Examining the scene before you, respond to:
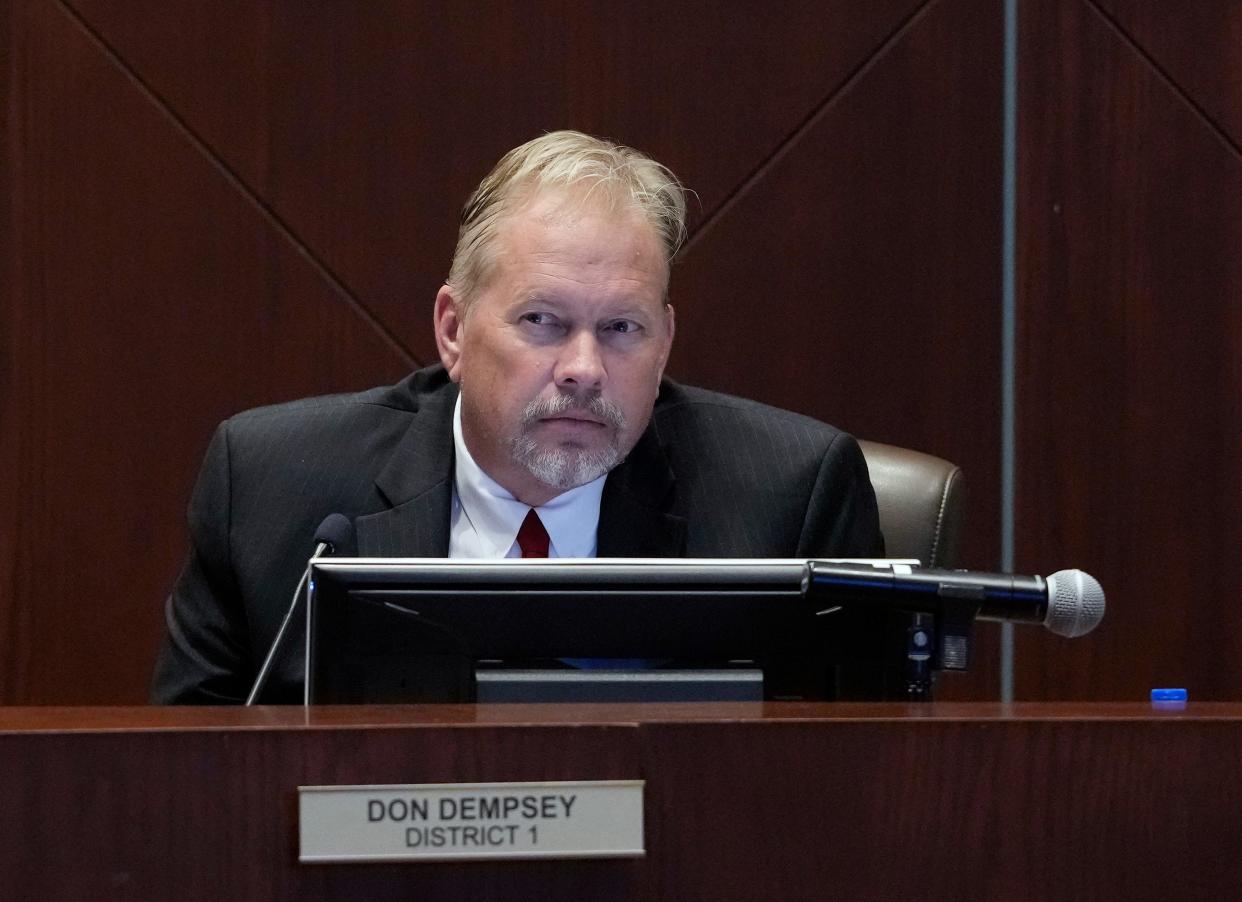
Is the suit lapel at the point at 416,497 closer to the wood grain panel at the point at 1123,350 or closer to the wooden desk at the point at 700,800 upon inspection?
the wooden desk at the point at 700,800

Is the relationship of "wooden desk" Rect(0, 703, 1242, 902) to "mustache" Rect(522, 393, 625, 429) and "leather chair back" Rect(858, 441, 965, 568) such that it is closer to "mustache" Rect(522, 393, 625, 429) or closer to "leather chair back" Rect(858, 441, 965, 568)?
"mustache" Rect(522, 393, 625, 429)

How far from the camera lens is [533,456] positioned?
1888 millimetres

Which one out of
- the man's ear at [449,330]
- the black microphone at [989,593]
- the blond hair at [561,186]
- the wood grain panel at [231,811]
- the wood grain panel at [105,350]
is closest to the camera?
the wood grain panel at [231,811]

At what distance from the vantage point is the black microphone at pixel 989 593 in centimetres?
123

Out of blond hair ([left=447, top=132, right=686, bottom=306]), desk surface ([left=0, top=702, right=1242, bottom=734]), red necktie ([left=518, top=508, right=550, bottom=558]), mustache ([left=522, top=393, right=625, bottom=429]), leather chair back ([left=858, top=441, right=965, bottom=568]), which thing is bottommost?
desk surface ([left=0, top=702, right=1242, bottom=734])

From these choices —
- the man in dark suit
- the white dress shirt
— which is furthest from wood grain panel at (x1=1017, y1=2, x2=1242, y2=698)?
the white dress shirt

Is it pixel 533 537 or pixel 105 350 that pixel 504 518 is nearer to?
pixel 533 537

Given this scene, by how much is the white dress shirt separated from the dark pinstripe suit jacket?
0.03m

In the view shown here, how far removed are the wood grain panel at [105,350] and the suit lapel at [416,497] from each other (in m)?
0.85

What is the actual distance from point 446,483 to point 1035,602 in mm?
903

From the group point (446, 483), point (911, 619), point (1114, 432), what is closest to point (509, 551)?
point (446, 483)

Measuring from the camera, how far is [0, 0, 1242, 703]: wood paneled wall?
276 centimetres

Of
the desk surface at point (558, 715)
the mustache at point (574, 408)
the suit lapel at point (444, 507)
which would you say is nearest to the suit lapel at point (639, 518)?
the suit lapel at point (444, 507)

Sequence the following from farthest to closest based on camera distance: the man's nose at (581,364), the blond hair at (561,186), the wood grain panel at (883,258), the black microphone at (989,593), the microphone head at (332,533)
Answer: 1. the wood grain panel at (883,258)
2. the blond hair at (561,186)
3. the man's nose at (581,364)
4. the microphone head at (332,533)
5. the black microphone at (989,593)
